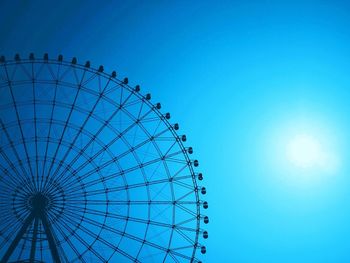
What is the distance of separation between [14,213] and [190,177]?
15.4 metres

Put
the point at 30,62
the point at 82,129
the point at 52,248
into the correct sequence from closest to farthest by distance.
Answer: the point at 52,248 < the point at 30,62 < the point at 82,129

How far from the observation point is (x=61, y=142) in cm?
2664

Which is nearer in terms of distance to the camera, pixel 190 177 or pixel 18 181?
pixel 18 181

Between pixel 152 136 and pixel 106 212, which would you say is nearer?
pixel 106 212

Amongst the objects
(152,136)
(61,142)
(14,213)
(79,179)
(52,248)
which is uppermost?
(152,136)

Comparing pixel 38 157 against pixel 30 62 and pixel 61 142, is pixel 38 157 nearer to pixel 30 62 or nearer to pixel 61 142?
pixel 61 142

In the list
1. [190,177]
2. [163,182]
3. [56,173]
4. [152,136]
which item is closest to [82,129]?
[56,173]

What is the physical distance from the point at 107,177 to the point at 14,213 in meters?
8.32

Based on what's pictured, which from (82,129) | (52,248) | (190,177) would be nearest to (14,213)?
(52,248)

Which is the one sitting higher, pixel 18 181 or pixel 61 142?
pixel 61 142

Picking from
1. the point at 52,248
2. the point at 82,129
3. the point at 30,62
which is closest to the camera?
the point at 52,248

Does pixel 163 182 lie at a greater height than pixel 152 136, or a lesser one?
lesser

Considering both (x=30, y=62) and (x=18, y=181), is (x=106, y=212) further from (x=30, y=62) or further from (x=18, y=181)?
(x=30, y=62)

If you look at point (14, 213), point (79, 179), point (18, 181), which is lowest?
point (14, 213)
